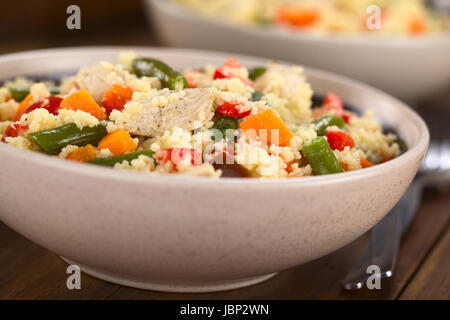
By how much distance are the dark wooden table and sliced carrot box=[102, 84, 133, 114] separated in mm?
389

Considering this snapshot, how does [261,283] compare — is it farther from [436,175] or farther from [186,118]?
[436,175]

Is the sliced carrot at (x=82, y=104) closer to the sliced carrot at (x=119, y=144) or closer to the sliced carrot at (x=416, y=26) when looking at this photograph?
the sliced carrot at (x=119, y=144)

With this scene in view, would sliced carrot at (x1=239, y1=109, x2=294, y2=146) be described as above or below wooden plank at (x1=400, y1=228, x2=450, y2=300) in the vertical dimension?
above

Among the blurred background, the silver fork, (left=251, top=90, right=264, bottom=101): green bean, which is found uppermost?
(left=251, top=90, right=264, bottom=101): green bean

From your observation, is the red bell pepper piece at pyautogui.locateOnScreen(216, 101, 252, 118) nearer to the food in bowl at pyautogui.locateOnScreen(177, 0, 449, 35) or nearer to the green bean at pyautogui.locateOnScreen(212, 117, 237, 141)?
the green bean at pyautogui.locateOnScreen(212, 117, 237, 141)

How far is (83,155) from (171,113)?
0.22m

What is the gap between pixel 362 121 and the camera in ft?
5.90

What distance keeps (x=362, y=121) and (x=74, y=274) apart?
2.94 feet

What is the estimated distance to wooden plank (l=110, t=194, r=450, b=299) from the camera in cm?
143

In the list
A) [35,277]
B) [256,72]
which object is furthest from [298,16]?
[35,277]

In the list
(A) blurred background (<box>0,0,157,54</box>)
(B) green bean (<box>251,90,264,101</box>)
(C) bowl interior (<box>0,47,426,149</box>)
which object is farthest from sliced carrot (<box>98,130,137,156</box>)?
(A) blurred background (<box>0,0,157,54</box>)

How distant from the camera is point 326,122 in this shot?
5.42 ft

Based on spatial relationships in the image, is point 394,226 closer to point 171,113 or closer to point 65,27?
point 171,113

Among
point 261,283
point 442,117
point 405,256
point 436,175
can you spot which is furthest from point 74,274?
Result: point 442,117
